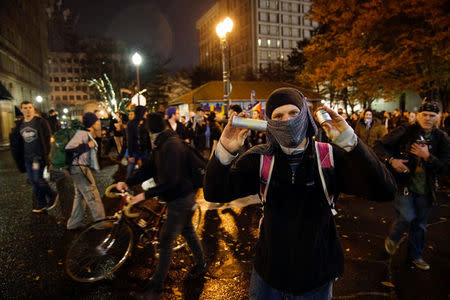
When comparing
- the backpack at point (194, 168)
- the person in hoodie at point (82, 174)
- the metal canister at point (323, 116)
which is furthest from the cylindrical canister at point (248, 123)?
the person in hoodie at point (82, 174)

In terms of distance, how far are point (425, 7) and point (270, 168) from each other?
14022 millimetres

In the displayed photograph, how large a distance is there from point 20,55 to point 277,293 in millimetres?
52158

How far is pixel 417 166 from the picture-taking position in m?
3.92

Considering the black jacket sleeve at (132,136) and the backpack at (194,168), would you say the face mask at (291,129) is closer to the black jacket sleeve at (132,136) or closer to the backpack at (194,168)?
the backpack at (194,168)

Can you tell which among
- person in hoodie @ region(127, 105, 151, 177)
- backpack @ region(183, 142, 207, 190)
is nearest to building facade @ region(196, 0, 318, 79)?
person in hoodie @ region(127, 105, 151, 177)

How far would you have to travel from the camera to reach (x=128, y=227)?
14.4 feet

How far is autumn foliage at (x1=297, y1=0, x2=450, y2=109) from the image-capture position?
1264 centimetres

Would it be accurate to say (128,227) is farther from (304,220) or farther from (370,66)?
(370,66)

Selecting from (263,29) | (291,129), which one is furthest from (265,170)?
(263,29)

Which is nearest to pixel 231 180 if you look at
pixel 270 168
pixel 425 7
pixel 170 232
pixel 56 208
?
pixel 270 168

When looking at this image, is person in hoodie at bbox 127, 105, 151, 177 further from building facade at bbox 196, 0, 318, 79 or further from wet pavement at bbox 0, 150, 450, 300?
building facade at bbox 196, 0, 318, 79

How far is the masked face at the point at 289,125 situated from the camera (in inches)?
70.6

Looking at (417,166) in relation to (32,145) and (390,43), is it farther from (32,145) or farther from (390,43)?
(390,43)

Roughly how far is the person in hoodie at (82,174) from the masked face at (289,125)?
4849mm
